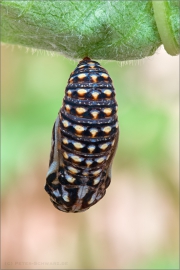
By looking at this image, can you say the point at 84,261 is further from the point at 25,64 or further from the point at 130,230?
the point at 25,64

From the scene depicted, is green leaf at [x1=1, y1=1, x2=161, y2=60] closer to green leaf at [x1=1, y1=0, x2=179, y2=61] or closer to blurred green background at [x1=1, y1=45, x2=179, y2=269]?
green leaf at [x1=1, y1=0, x2=179, y2=61]

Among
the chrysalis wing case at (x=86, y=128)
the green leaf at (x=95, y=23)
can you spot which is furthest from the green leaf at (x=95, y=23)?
the chrysalis wing case at (x=86, y=128)

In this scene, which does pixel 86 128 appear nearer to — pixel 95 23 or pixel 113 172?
pixel 95 23

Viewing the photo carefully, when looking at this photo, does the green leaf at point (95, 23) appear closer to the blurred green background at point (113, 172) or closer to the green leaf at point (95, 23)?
the green leaf at point (95, 23)

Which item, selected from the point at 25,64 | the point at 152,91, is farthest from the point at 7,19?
the point at 152,91

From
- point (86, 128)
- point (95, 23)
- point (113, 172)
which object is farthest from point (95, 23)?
point (113, 172)
